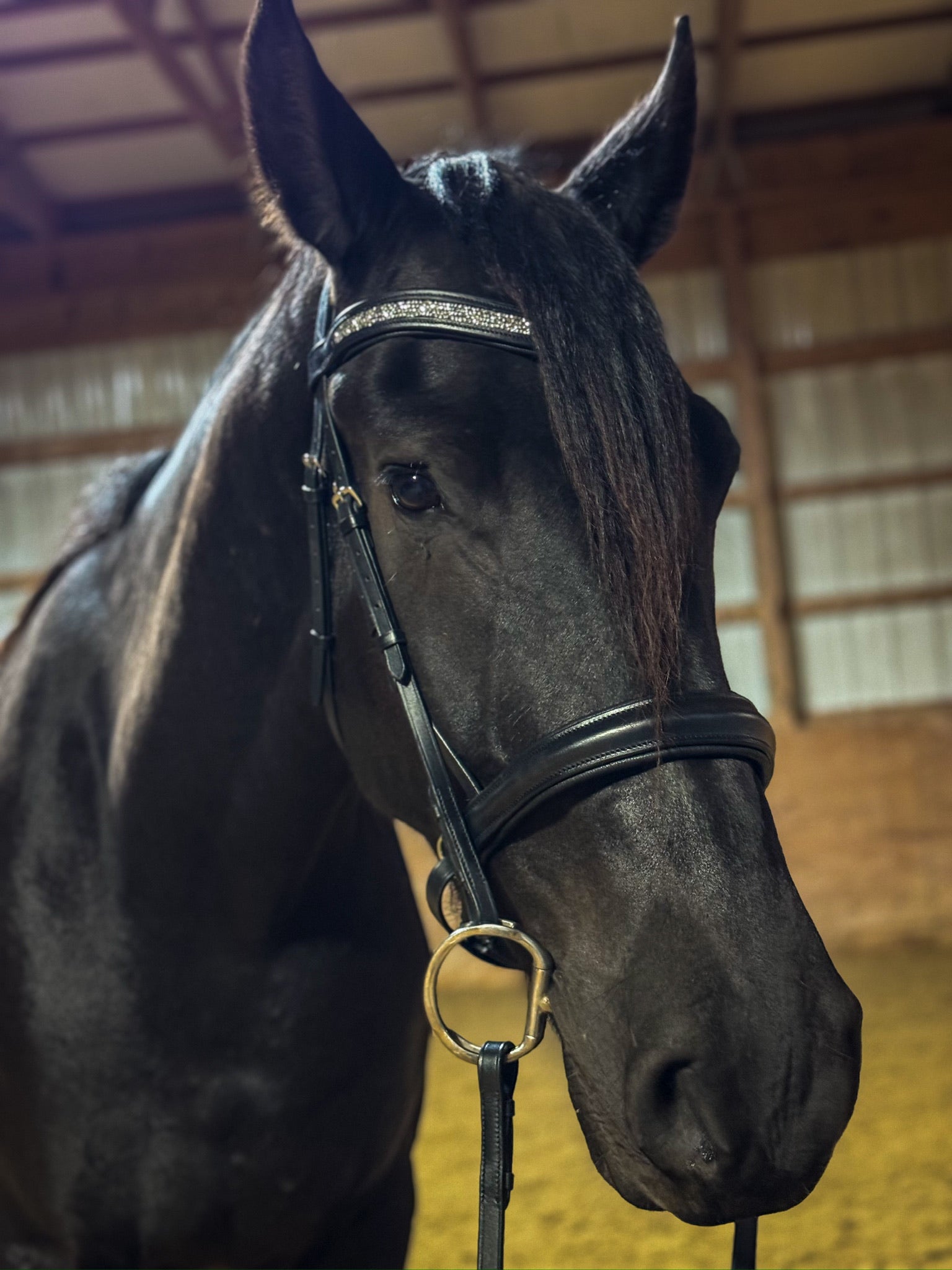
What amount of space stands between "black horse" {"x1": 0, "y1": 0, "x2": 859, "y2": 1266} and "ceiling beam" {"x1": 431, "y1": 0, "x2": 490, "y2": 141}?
242 inches

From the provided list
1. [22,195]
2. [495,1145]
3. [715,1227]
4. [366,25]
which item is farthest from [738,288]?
[495,1145]

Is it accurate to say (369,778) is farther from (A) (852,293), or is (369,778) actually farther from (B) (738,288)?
(A) (852,293)

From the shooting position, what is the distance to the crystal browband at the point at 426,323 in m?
1.04

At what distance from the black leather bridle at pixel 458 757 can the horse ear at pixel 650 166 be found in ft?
→ 1.24

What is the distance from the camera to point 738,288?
827cm

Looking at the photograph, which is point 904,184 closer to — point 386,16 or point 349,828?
point 386,16

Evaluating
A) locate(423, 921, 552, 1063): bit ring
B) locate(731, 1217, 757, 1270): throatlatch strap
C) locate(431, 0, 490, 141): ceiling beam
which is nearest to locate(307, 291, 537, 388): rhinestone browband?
locate(423, 921, 552, 1063): bit ring

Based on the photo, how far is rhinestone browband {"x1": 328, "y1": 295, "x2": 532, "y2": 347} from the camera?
1.04 m

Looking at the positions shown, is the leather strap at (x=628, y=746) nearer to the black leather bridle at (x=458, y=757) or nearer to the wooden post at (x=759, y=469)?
the black leather bridle at (x=458, y=757)

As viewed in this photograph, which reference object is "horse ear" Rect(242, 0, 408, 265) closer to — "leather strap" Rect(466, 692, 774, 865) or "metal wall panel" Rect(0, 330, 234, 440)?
"leather strap" Rect(466, 692, 774, 865)

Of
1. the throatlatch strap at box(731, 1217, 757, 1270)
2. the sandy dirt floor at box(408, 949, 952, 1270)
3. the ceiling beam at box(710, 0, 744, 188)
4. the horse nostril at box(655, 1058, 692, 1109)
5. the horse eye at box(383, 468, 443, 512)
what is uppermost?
the ceiling beam at box(710, 0, 744, 188)

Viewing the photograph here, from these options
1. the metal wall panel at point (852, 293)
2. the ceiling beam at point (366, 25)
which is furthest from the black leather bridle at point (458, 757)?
the metal wall panel at point (852, 293)

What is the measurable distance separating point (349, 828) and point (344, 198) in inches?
30.4

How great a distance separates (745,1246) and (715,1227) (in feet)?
6.19
